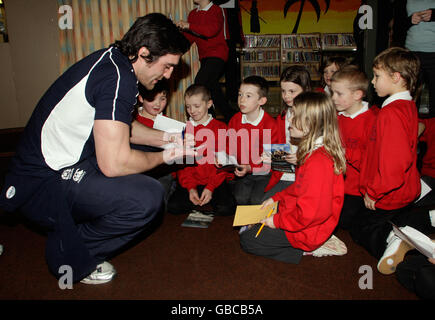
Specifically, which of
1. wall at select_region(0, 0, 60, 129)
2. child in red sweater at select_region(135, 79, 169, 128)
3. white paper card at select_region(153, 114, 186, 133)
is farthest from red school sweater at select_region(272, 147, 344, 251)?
wall at select_region(0, 0, 60, 129)

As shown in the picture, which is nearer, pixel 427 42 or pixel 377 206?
pixel 377 206

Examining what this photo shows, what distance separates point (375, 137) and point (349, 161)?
0.26 meters

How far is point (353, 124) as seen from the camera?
193 cm

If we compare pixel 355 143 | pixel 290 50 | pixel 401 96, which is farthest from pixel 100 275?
pixel 290 50

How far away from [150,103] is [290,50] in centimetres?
496

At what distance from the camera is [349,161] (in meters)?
1.91

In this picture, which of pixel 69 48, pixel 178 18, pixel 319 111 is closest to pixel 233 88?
pixel 178 18

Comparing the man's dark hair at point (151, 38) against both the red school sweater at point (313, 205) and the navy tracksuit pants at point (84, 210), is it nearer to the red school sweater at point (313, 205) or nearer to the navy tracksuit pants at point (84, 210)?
the navy tracksuit pants at point (84, 210)

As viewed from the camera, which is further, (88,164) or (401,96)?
(401,96)

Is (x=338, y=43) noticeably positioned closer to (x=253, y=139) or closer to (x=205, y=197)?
(x=253, y=139)

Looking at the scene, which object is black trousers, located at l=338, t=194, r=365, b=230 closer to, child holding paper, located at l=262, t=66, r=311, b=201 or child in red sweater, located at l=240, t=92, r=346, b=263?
child in red sweater, located at l=240, t=92, r=346, b=263

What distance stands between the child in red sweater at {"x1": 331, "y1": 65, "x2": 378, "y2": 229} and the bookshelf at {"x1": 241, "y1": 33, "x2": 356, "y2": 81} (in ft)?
16.0
